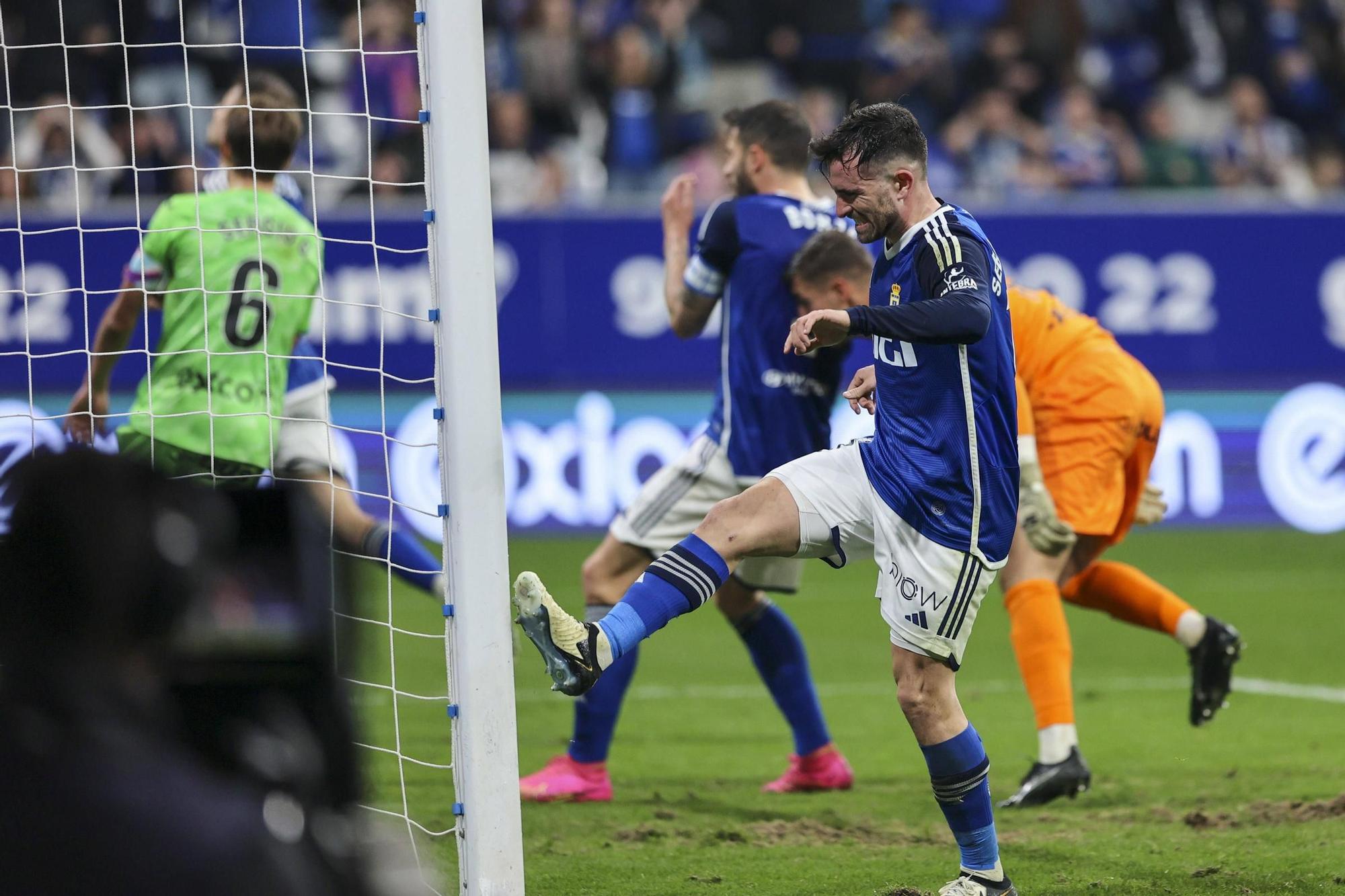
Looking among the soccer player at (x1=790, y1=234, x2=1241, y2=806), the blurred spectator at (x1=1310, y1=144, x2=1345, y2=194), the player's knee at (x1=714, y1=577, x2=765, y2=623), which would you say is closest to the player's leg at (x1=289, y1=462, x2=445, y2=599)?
the player's knee at (x1=714, y1=577, x2=765, y2=623)

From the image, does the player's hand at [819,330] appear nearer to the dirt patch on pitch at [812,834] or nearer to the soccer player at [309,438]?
the dirt patch on pitch at [812,834]

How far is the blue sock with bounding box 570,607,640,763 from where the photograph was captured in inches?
221

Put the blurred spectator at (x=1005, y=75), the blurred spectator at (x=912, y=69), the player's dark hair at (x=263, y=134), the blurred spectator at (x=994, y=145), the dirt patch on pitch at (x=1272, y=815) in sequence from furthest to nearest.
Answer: the blurred spectator at (x=1005, y=75), the blurred spectator at (x=912, y=69), the blurred spectator at (x=994, y=145), the player's dark hair at (x=263, y=134), the dirt patch on pitch at (x=1272, y=815)

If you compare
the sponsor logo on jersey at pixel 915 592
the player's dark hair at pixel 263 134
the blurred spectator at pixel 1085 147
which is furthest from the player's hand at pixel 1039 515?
the blurred spectator at pixel 1085 147

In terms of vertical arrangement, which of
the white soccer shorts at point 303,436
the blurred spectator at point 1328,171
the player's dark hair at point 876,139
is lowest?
the white soccer shorts at point 303,436

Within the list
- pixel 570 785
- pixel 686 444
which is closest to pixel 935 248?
pixel 570 785

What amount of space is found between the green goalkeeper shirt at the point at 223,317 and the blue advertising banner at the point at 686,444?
489cm

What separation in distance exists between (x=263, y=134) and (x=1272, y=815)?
3.98 metres

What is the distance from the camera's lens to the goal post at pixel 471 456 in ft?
12.9

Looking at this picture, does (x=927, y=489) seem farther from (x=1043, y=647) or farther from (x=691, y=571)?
(x=1043, y=647)

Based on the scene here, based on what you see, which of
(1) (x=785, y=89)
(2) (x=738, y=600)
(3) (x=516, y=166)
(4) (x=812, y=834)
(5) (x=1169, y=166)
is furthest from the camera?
(1) (x=785, y=89)

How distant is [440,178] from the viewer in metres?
3.97

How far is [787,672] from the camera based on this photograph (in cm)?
576

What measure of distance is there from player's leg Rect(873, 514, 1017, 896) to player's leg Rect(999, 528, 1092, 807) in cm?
126
